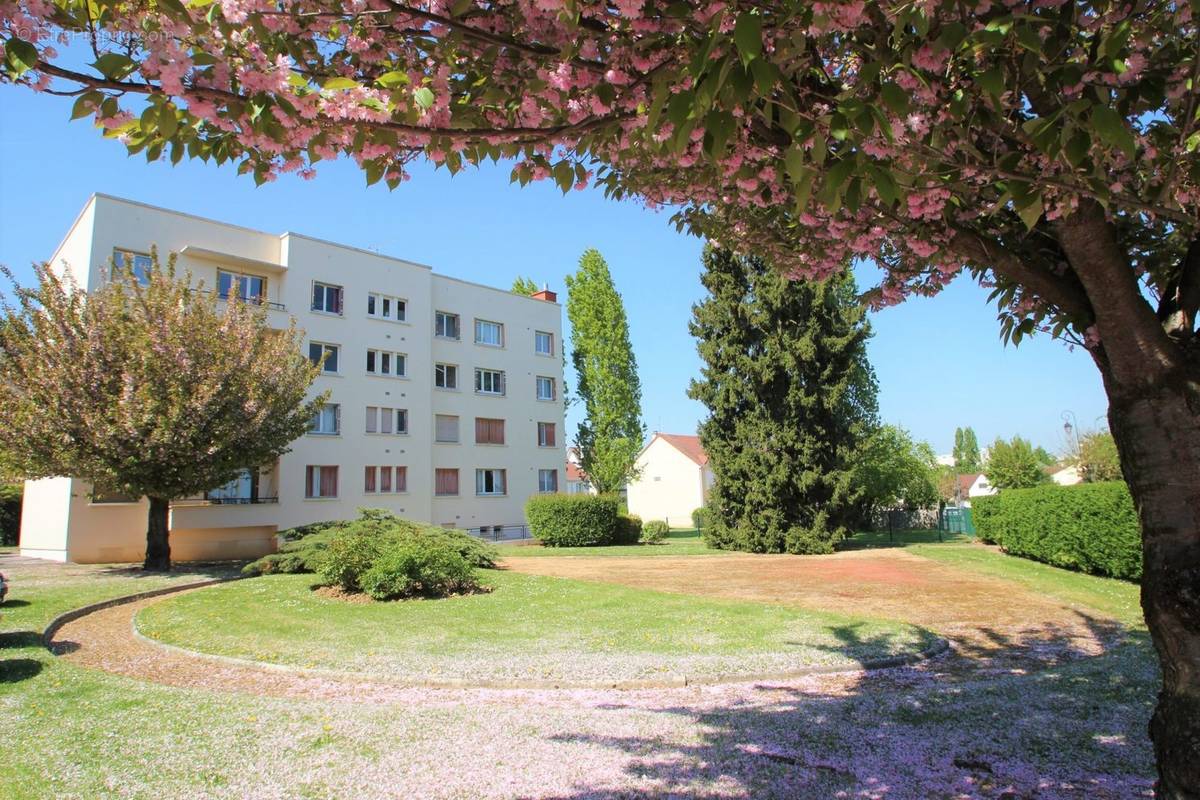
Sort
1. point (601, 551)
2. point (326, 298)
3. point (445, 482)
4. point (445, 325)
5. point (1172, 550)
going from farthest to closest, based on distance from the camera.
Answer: point (445, 325), point (445, 482), point (326, 298), point (601, 551), point (1172, 550)

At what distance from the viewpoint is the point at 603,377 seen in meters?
43.5

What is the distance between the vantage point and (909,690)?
21.4 feet

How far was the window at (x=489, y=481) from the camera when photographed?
33500 millimetres

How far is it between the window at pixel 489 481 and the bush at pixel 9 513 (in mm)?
21971

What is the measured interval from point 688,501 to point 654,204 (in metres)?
51.7

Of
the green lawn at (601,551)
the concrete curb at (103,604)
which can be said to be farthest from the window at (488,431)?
the concrete curb at (103,604)

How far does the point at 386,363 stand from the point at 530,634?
23667 mm

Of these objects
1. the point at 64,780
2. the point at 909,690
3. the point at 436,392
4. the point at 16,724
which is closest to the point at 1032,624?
the point at 909,690

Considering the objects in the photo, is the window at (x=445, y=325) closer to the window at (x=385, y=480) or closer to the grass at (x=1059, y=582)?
the window at (x=385, y=480)

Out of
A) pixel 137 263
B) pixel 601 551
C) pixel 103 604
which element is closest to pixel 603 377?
pixel 601 551

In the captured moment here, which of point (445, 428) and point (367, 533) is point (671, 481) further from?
point (367, 533)

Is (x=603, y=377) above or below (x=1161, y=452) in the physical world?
above

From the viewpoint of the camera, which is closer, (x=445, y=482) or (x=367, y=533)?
(x=367, y=533)

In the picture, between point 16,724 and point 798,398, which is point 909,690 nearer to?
point 16,724
